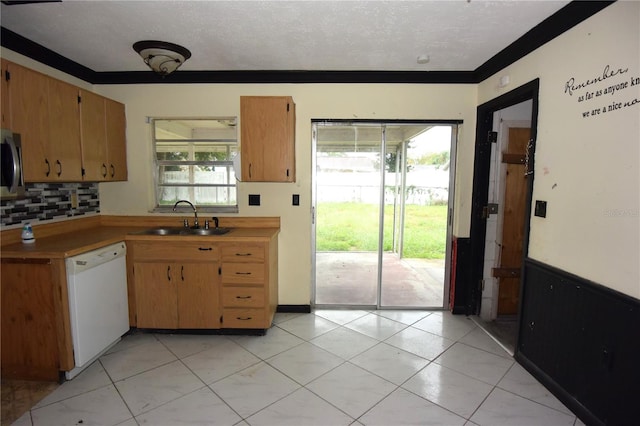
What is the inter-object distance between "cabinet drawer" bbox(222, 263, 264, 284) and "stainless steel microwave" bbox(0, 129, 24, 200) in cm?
151

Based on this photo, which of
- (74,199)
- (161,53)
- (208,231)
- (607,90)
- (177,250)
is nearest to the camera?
(607,90)

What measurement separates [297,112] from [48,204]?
244 centimetres

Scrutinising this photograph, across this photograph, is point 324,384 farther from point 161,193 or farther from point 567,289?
point 161,193

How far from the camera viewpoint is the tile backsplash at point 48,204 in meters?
2.46

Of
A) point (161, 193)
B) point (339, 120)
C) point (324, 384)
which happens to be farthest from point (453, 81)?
point (161, 193)

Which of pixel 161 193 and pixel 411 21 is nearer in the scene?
pixel 411 21

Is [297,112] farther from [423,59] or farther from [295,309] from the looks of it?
[295,309]

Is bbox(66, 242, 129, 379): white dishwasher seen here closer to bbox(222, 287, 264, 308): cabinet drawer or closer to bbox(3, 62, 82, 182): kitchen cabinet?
bbox(3, 62, 82, 182): kitchen cabinet

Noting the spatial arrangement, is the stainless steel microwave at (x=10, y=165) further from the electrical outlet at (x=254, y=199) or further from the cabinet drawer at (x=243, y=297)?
the electrical outlet at (x=254, y=199)

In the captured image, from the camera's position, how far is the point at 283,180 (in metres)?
3.00

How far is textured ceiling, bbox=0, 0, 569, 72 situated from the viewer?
6.52 ft

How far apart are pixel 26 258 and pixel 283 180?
197 centimetres

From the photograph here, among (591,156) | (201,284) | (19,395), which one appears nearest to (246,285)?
(201,284)

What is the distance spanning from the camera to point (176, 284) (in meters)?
2.79
